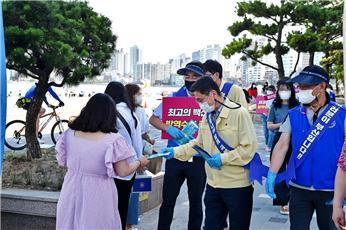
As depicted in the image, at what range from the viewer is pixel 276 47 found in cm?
2073

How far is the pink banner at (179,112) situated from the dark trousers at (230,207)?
850 mm

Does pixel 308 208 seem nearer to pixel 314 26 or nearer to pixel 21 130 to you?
pixel 21 130

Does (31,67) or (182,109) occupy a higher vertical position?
(31,67)

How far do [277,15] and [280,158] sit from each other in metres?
17.1

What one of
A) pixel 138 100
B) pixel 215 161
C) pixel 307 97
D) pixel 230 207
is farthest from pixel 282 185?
pixel 138 100

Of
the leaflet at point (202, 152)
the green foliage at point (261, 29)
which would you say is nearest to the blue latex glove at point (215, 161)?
the leaflet at point (202, 152)

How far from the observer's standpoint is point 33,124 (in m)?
5.95

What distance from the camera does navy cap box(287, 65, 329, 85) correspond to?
10.2 ft

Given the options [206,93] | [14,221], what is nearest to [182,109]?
[206,93]

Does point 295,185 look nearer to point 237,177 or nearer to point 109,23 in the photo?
point 237,177

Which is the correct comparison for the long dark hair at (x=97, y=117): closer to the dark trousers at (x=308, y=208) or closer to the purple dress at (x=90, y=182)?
the purple dress at (x=90, y=182)

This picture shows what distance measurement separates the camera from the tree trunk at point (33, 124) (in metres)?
5.91

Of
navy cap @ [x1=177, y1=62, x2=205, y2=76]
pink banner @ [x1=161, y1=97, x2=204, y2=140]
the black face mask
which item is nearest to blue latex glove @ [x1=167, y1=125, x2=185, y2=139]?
pink banner @ [x1=161, y1=97, x2=204, y2=140]

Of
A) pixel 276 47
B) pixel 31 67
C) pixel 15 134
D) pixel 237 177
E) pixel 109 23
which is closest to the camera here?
pixel 237 177
